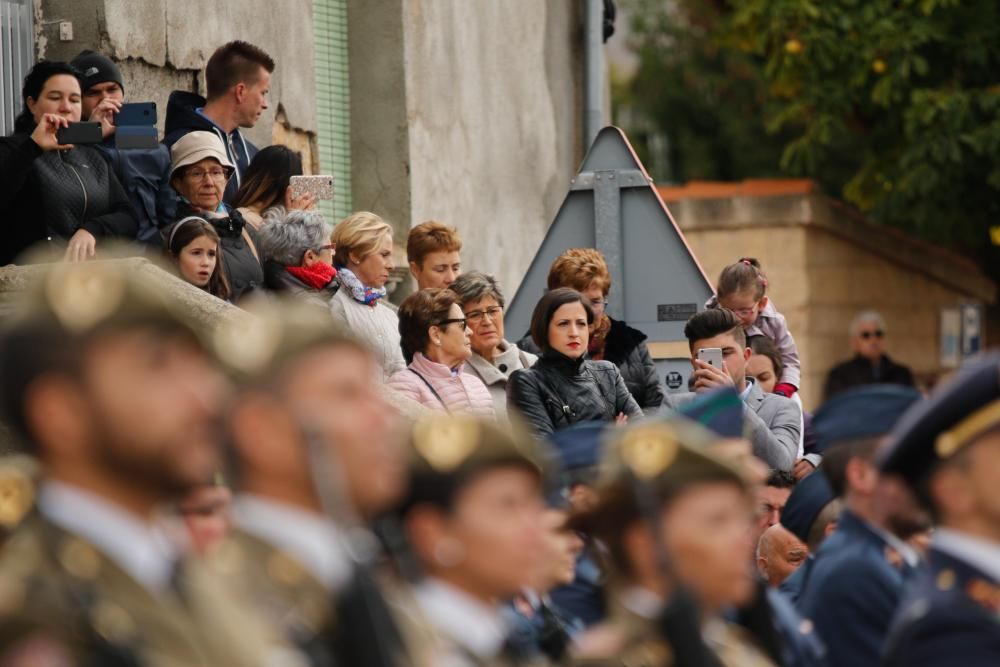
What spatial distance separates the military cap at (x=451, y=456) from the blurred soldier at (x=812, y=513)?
89.5 inches

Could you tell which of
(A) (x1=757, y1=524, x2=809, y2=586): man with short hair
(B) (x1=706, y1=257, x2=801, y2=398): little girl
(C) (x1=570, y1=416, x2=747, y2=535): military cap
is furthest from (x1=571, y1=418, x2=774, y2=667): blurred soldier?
(B) (x1=706, y1=257, x2=801, y2=398): little girl

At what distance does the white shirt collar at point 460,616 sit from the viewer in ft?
12.5

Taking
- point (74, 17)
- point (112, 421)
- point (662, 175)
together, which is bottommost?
point (662, 175)

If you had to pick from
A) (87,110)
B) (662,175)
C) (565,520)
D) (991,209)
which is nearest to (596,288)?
(87,110)

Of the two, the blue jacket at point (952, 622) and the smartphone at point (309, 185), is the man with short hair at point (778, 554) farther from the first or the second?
the blue jacket at point (952, 622)

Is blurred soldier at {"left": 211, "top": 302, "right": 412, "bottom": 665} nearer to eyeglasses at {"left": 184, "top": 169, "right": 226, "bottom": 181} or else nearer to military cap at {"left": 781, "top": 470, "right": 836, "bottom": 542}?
military cap at {"left": 781, "top": 470, "right": 836, "bottom": 542}

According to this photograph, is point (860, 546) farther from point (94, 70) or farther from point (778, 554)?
point (94, 70)

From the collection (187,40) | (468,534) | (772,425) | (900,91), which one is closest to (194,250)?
(772,425)

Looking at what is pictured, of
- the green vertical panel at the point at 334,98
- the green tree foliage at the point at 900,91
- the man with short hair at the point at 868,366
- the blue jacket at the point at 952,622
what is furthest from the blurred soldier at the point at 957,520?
the green tree foliage at the point at 900,91

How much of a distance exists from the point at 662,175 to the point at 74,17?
2890 cm

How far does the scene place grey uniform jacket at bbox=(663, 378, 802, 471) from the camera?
8.17 meters

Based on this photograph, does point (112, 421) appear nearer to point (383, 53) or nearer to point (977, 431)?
point (977, 431)

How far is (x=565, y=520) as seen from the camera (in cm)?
483

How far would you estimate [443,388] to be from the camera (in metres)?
7.97
